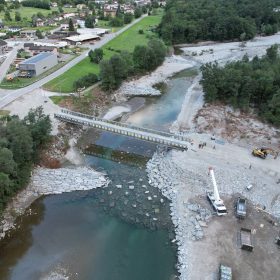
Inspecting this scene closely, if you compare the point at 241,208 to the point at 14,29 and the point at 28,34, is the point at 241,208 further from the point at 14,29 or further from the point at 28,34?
the point at 14,29

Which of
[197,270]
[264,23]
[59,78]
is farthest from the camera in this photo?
[264,23]

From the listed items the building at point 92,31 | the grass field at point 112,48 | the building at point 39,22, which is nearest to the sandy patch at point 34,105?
the grass field at point 112,48

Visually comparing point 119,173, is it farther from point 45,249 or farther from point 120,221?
point 45,249

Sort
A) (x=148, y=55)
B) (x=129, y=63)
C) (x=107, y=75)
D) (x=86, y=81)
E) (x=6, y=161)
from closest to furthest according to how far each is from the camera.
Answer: (x=6, y=161) < (x=107, y=75) < (x=86, y=81) < (x=129, y=63) < (x=148, y=55)

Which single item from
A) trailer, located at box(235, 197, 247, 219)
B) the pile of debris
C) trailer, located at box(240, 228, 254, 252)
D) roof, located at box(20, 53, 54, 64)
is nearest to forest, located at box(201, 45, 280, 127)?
trailer, located at box(235, 197, 247, 219)

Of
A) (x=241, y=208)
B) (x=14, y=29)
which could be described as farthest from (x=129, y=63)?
(x=14, y=29)

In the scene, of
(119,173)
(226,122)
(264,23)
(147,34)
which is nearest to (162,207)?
(119,173)
